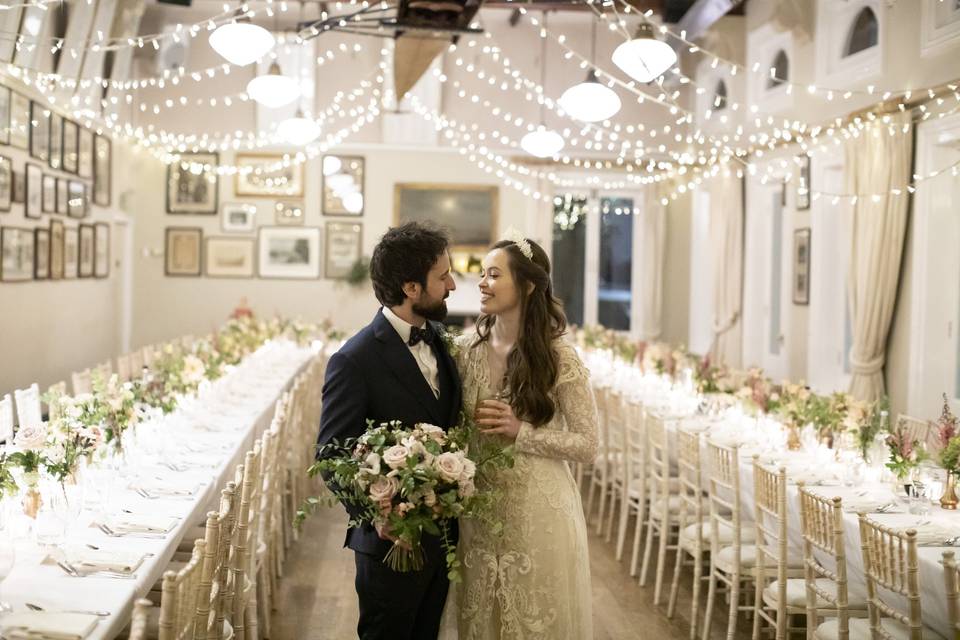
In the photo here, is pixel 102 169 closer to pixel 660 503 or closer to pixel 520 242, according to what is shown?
pixel 660 503

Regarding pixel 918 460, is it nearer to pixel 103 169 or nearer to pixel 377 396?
pixel 377 396

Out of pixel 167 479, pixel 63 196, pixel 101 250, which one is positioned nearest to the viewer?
pixel 167 479

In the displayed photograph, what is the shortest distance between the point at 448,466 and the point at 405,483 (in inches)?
4.8

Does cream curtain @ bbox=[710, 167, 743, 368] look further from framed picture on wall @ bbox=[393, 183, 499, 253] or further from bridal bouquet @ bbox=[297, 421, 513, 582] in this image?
bridal bouquet @ bbox=[297, 421, 513, 582]

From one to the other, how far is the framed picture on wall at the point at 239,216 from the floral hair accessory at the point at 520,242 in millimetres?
11792

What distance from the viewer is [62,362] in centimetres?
1124

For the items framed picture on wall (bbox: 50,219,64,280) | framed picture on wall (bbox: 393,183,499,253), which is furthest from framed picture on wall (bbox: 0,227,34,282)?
framed picture on wall (bbox: 393,183,499,253)

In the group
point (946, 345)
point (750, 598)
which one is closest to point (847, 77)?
point (946, 345)

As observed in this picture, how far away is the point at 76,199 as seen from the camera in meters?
11.5

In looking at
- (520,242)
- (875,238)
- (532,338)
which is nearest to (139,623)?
(532,338)

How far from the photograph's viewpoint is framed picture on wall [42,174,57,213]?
405 inches

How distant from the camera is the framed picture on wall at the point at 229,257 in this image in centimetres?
1470

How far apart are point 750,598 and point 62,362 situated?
26.6 feet

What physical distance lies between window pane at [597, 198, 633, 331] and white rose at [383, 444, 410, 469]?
12969 millimetres
